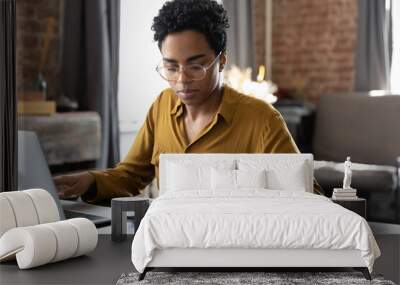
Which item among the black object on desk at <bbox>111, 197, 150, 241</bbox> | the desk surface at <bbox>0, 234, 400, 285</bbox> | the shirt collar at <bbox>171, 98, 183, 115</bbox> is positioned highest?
the shirt collar at <bbox>171, 98, 183, 115</bbox>

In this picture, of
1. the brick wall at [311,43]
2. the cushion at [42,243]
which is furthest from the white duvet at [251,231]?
the brick wall at [311,43]

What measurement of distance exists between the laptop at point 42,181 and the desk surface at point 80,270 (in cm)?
50

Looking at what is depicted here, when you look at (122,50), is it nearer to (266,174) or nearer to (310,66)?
(266,174)

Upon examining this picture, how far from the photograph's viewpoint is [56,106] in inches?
205

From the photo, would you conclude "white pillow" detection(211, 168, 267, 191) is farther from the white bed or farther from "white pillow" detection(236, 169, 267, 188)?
the white bed

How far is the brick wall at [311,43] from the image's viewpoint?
5645 mm

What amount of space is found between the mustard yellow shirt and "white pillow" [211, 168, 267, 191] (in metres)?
0.15

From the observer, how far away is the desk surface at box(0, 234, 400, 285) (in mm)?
2859

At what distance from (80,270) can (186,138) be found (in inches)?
36.5

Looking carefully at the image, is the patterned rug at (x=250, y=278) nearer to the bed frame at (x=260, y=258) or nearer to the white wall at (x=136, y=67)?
the bed frame at (x=260, y=258)

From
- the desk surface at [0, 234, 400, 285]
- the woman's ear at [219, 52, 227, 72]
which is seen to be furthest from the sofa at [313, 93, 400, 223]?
the woman's ear at [219, 52, 227, 72]

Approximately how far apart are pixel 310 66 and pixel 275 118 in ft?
8.54

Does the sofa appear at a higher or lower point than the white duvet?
higher

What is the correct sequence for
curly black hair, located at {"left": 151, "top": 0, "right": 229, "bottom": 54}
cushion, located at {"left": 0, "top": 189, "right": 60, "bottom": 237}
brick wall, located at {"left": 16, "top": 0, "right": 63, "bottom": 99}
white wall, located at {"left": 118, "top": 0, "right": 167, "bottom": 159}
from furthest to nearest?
brick wall, located at {"left": 16, "top": 0, "right": 63, "bottom": 99} → white wall, located at {"left": 118, "top": 0, "right": 167, "bottom": 159} → curly black hair, located at {"left": 151, "top": 0, "right": 229, "bottom": 54} → cushion, located at {"left": 0, "top": 189, "right": 60, "bottom": 237}
